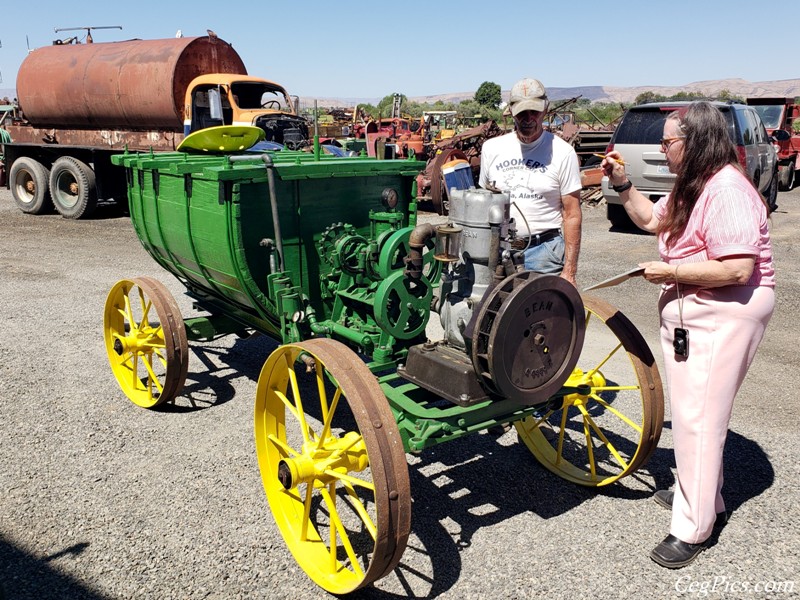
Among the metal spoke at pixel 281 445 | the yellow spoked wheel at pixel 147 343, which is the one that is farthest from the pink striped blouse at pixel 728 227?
the yellow spoked wheel at pixel 147 343

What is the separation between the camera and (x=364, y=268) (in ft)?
11.6

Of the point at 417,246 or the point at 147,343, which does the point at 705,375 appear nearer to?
the point at 417,246

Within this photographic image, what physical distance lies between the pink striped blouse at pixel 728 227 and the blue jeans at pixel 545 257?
970 millimetres

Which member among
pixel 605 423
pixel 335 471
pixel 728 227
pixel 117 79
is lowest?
pixel 605 423

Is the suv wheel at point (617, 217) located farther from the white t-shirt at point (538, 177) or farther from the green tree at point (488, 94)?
the green tree at point (488, 94)

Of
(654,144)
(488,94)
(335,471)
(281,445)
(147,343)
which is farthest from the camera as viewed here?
(488,94)

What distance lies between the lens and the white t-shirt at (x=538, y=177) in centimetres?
346

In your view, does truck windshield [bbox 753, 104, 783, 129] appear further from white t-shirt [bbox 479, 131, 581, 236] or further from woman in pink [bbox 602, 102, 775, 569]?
woman in pink [bbox 602, 102, 775, 569]

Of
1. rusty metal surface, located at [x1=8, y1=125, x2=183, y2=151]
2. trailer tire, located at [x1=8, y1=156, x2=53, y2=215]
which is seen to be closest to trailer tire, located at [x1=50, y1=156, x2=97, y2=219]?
trailer tire, located at [x1=8, y1=156, x2=53, y2=215]

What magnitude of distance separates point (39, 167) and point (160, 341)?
33.0 feet

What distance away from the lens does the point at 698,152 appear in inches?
99.3

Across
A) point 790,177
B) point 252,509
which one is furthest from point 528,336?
point 790,177

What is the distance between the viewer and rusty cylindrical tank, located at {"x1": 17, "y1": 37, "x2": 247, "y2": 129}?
10.4 m

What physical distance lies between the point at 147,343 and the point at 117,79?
26.5 feet
